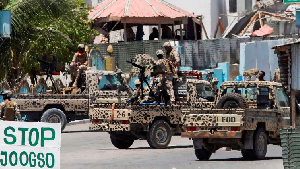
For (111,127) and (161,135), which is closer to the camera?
(111,127)

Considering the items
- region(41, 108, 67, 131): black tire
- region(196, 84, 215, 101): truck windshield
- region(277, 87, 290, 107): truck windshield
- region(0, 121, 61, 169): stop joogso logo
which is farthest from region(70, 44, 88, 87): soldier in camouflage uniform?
region(0, 121, 61, 169): stop joogso logo

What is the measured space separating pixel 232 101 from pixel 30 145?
7902mm

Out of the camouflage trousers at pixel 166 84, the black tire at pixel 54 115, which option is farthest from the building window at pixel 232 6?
the camouflage trousers at pixel 166 84

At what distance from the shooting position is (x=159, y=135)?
785 inches

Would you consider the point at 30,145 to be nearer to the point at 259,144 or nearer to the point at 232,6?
the point at 259,144

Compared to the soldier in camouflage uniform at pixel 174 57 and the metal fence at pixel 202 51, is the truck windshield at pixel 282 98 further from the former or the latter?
the metal fence at pixel 202 51

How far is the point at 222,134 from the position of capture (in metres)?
16.5

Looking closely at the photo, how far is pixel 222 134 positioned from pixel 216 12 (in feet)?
110

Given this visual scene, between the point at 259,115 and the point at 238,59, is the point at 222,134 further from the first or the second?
the point at 238,59

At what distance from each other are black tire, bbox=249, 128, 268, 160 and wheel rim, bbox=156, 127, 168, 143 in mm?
3503

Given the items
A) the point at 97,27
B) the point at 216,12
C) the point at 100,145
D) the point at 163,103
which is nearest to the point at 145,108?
the point at 163,103

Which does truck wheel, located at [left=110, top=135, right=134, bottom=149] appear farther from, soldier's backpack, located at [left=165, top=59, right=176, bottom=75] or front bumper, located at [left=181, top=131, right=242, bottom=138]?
front bumper, located at [left=181, top=131, right=242, bottom=138]

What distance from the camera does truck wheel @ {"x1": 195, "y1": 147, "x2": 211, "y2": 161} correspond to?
17.2 m

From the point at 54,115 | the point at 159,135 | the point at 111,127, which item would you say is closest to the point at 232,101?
the point at 159,135
